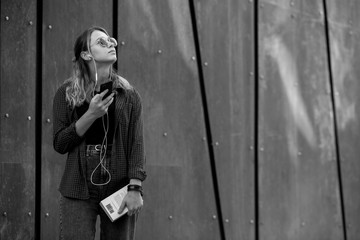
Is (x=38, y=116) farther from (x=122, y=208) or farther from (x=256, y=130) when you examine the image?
(x=256, y=130)

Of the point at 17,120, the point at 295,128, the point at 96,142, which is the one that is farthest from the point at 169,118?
the point at 96,142

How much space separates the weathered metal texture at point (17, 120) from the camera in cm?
641

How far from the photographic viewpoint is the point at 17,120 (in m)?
6.50

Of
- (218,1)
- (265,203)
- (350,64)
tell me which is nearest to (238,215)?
(265,203)

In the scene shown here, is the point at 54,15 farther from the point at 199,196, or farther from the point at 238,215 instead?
the point at 238,215

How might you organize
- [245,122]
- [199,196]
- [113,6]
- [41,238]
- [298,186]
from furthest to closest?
[298,186] < [245,122] < [199,196] < [113,6] < [41,238]

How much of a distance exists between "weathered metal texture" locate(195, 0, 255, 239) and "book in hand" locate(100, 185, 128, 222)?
363 centimetres

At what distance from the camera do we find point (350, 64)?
10.3 metres

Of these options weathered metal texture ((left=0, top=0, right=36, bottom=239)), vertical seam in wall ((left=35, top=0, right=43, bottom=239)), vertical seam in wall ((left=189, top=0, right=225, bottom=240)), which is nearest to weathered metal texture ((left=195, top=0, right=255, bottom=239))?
vertical seam in wall ((left=189, top=0, right=225, bottom=240))

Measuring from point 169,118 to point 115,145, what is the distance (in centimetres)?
302

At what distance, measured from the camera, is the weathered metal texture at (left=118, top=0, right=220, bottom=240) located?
755cm

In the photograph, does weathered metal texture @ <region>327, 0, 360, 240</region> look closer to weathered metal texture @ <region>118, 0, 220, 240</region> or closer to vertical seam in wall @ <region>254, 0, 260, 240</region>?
vertical seam in wall @ <region>254, 0, 260, 240</region>

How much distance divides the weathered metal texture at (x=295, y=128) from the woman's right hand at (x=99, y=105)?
173 inches

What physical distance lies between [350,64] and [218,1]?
2.63 metres
